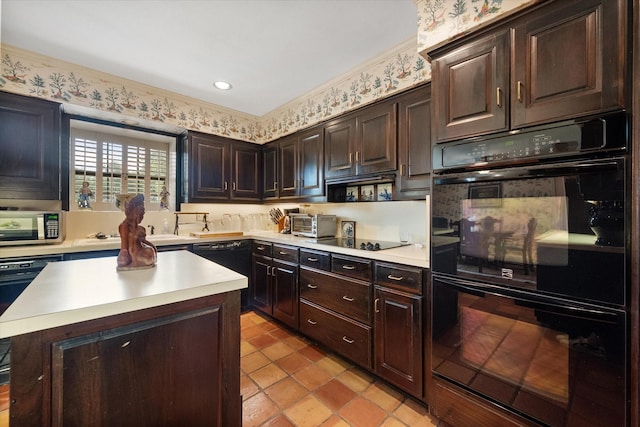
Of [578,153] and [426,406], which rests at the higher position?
[578,153]

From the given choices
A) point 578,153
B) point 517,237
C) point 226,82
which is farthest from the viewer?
point 226,82

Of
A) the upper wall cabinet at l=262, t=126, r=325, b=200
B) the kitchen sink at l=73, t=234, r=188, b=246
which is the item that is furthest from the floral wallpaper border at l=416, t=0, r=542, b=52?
the kitchen sink at l=73, t=234, r=188, b=246

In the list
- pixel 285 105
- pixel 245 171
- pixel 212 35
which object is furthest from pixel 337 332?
pixel 285 105

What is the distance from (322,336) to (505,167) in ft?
6.09

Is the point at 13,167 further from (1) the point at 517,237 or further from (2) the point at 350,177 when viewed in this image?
(1) the point at 517,237

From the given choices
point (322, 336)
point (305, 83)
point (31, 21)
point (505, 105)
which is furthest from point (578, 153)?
point (31, 21)

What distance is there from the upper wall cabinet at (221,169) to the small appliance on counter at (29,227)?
3.81 ft

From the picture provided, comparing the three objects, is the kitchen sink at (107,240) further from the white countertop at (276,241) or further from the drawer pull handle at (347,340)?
the drawer pull handle at (347,340)

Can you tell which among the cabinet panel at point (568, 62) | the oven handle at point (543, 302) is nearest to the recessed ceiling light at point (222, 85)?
the cabinet panel at point (568, 62)

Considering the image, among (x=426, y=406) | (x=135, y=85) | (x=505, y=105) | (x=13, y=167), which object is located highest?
(x=135, y=85)

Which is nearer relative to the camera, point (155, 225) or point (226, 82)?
point (226, 82)

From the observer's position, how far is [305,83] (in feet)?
8.89

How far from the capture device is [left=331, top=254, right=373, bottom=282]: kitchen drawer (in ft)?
6.27

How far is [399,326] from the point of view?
1706mm
